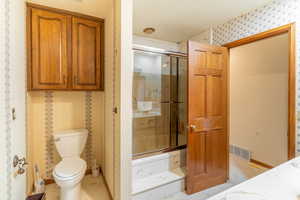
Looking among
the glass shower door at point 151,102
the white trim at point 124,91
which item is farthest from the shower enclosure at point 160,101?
the white trim at point 124,91

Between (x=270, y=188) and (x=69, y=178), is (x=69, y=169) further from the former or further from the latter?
(x=270, y=188)

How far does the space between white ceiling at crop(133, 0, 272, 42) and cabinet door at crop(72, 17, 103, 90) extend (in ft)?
2.09

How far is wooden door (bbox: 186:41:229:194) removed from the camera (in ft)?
6.22

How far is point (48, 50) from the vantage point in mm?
1825

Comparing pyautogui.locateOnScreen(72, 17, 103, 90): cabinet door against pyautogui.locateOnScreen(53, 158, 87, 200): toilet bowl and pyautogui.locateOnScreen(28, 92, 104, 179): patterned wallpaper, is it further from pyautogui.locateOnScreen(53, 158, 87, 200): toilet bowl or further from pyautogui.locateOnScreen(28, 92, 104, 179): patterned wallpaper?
pyautogui.locateOnScreen(53, 158, 87, 200): toilet bowl

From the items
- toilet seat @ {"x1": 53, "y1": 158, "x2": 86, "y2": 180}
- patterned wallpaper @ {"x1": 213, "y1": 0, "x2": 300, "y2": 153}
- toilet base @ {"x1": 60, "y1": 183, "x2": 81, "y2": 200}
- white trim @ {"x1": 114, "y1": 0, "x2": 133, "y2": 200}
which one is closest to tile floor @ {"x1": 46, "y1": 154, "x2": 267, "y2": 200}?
toilet base @ {"x1": 60, "y1": 183, "x2": 81, "y2": 200}

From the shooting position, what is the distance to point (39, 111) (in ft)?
6.54

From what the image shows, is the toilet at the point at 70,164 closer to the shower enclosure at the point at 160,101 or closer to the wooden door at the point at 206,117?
the shower enclosure at the point at 160,101

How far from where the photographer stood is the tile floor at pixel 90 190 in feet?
5.97

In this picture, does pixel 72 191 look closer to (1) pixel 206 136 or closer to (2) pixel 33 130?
(2) pixel 33 130

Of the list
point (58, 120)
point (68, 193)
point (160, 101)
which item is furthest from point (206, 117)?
point (58, 120)

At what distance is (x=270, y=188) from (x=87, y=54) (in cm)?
226

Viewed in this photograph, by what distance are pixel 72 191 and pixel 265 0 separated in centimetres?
308

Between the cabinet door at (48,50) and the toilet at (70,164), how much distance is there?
2.21 ft
